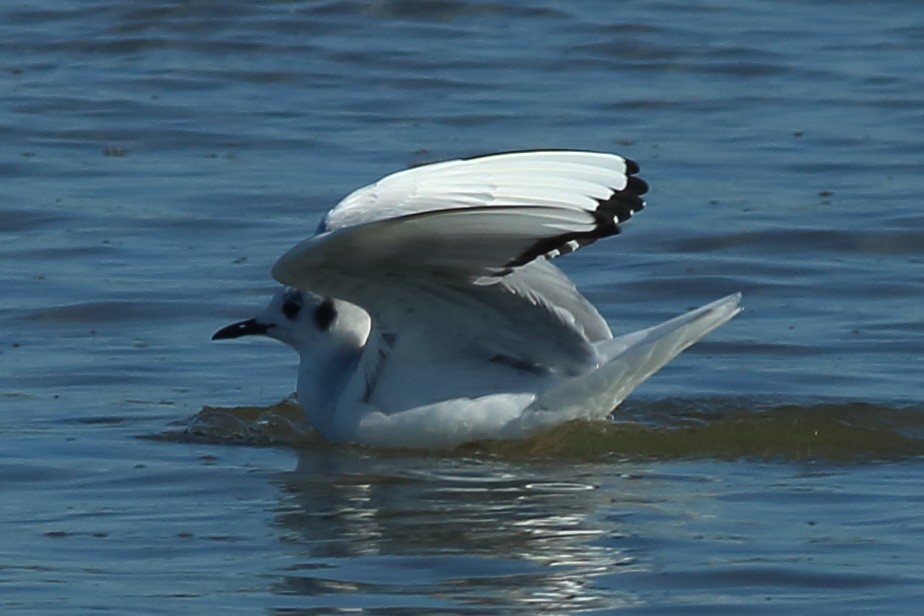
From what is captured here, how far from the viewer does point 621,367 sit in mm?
7992

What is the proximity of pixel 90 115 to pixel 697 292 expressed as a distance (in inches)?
220

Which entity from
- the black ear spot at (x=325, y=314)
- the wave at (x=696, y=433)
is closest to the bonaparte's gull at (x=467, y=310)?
the black ear spot at (x=325, y=314)

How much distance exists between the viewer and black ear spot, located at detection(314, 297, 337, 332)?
29.4 feet

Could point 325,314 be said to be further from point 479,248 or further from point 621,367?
point 479,248

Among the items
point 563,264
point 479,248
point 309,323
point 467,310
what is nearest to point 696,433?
point 467,310

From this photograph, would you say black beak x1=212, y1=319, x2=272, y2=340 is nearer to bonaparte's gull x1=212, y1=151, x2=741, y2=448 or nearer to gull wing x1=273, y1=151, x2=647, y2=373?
bonaparte's gull x1=212, y1=151, x2=741, y2=448

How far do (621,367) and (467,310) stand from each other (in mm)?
570

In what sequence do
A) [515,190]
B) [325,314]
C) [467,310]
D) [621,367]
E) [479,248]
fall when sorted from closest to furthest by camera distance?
[515,190] → [479,248] → [621,367] → [467,310] → [325,314]

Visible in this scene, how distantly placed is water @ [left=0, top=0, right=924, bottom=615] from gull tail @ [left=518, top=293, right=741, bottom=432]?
0.15 metres

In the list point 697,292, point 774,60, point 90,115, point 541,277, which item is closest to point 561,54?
point 774,60

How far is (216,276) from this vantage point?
11.2 m

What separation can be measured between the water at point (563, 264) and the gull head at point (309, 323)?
0.30 meters

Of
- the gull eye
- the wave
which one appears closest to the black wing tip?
the wave

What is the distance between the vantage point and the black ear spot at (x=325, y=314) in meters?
8.95
